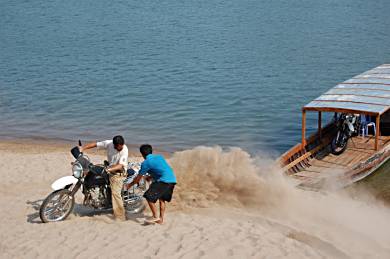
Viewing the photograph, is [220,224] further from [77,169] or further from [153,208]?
[77,169]

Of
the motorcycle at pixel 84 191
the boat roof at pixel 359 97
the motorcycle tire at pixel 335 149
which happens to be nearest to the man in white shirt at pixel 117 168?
the motorcycle at pixel 84 191

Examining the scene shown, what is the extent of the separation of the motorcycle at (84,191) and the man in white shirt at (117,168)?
0.14m

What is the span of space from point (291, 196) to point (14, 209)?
575 centimetres

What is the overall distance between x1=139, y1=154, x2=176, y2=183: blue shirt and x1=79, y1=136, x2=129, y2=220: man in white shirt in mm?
548

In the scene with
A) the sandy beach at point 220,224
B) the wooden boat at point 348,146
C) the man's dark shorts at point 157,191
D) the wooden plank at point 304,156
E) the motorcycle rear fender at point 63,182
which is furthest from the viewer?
the wooden plank at point 304,156

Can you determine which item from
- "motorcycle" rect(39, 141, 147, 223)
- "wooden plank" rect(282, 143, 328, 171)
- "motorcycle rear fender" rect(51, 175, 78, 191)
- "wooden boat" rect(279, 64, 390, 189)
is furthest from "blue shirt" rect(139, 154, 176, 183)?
"wooden plank" rect(282, 143, 328, 171)

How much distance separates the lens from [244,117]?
74.4 ft

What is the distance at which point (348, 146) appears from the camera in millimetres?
15305

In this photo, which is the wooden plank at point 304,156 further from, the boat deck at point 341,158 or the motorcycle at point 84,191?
the motorcycle at point 84,191

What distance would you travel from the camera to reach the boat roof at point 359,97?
13547mm

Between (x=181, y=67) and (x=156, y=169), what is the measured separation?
23.2 metres

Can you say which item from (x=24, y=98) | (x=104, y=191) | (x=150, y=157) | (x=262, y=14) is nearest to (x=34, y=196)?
(x=104, y=191)

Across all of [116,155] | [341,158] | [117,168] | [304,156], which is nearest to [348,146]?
[341,158]

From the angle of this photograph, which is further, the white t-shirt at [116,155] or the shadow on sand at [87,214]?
the shadow on sand at [87,214]
